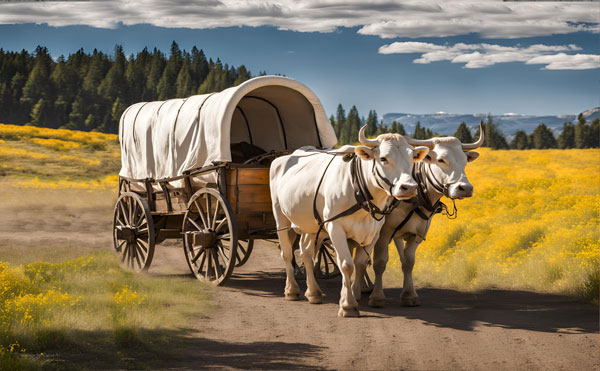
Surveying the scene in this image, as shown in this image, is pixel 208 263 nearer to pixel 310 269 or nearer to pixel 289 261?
pixel 289 261

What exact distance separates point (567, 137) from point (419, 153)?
104 metres

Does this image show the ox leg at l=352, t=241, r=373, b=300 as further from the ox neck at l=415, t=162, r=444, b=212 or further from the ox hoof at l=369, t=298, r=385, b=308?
the ox neck at l=415, t=162, r=444, b=212

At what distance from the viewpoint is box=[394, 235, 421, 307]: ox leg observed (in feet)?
34.2

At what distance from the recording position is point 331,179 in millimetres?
10250

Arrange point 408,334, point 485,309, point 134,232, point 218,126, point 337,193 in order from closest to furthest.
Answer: point 408,334
point 337,193
point 485,309
point 218,126
point 134,232

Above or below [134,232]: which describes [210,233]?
above

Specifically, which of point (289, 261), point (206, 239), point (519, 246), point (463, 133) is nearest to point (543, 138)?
point (463, 133)

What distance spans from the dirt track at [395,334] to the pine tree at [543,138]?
3983 inches

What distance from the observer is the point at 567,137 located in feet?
348

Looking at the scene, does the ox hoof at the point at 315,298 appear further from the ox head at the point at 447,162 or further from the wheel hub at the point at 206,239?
the ox head at the point at 447,162

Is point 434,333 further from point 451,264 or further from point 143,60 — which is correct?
point 143,60

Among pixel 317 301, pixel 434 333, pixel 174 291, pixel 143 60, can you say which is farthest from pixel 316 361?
pixel 143 60

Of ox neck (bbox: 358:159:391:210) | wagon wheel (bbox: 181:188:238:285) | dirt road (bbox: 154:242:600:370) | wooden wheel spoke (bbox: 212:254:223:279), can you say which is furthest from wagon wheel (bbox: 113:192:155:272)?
ox neck (bbox: 358:159:391:210)

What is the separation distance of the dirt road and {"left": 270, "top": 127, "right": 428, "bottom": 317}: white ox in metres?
0.70
